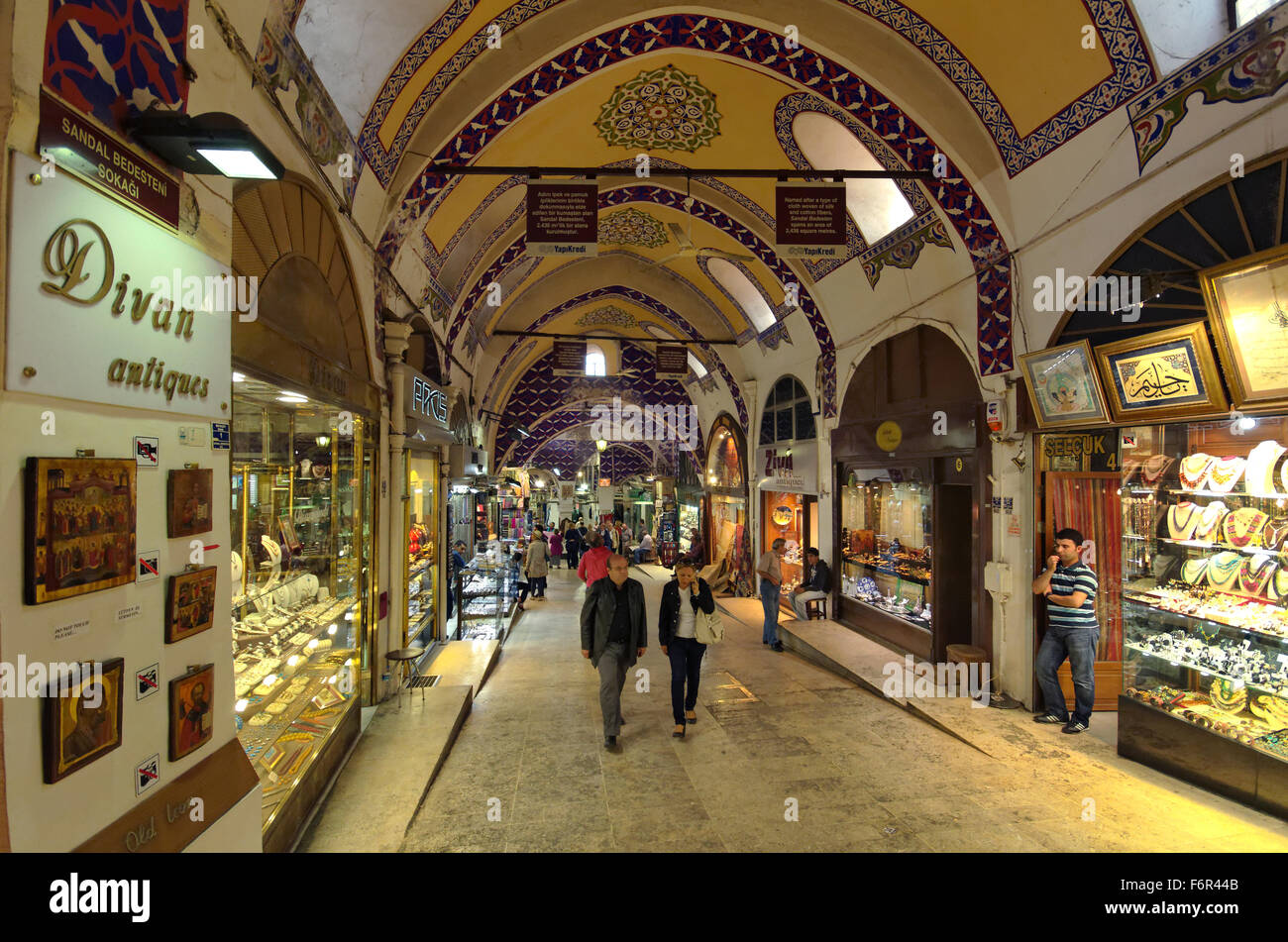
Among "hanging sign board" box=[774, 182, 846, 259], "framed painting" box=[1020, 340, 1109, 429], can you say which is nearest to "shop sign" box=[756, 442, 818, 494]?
"hanging sign board" box=[774, 182, 846, 259]

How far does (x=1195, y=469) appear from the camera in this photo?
4.15m

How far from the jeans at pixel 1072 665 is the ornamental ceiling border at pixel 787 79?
2417mm

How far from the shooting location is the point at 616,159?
7965mm

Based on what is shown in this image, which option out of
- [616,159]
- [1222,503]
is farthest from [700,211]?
[1222,503]

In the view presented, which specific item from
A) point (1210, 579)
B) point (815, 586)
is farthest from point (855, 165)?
point (815, 586)

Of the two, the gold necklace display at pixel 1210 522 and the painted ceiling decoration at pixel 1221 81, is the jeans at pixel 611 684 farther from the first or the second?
the painted ceiling decoration at pixel 1221 81

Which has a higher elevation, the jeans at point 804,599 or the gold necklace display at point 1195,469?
the gold necklace display at point 1195,469

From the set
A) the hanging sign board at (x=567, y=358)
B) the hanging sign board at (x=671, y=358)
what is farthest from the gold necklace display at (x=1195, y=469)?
the hanging sign board at (x=567, y=358)

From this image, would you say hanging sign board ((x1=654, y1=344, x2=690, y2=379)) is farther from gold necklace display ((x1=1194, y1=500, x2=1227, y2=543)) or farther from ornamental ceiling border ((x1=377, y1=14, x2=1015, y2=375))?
gold necklace display ((x1=1194, y1=500, x2=1227, y2=543))

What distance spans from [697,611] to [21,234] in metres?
4.40

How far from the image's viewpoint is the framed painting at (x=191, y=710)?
2.19 meters

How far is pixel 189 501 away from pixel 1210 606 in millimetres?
5760

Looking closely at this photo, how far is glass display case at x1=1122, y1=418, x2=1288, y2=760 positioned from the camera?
3705 mm

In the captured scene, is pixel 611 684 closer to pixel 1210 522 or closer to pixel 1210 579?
pixel 1210 579
